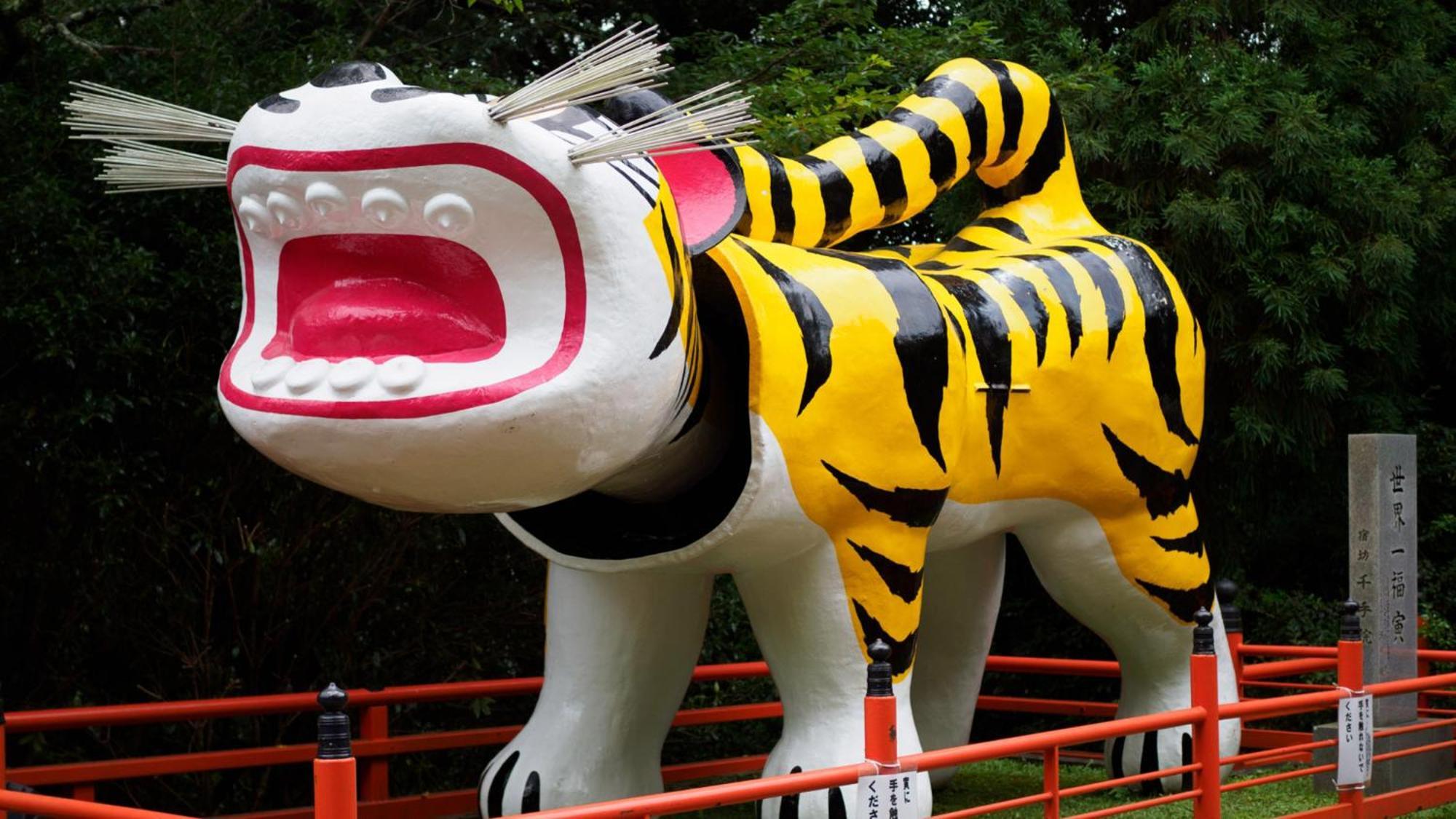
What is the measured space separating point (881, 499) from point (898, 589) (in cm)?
28

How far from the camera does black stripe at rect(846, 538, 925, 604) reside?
5129 mm

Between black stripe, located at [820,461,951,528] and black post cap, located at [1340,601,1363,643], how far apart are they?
173 centimetres

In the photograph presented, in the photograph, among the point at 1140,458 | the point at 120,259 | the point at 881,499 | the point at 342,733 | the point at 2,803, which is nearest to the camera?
the point at 342,733

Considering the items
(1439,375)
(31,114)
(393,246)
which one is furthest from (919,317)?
(1439,375)

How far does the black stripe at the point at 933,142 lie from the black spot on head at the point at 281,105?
7.87 feet

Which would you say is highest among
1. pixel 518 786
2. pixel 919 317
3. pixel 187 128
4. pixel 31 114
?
pixel 31 114

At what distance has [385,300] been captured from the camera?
13.3 ft

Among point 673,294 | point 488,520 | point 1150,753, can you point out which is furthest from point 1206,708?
point 488,520

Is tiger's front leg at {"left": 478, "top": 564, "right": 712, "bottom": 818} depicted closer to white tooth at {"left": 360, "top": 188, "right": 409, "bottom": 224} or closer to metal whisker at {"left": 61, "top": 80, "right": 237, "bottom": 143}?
white tooth at {"left": 360, "top": 188, "right": 409, "bottom": 224}

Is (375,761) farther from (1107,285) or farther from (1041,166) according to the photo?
(1041,166)

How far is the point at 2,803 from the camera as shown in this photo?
150 inches

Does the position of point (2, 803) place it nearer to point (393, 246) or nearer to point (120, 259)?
point (393, 246)

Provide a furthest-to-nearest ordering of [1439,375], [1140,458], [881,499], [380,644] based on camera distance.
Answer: [1439,375], [380,644], [1140,458], [881,499]

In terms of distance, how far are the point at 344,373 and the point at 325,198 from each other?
38 centimetres
